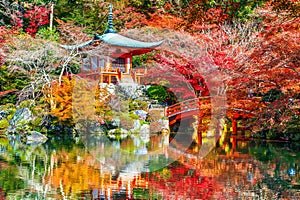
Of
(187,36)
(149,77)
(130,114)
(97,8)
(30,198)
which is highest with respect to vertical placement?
(97,8)

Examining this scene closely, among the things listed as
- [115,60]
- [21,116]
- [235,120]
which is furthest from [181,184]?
[115,60]

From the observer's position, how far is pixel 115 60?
805 inches

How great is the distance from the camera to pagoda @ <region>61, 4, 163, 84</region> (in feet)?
63.7

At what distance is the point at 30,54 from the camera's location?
16906 mm

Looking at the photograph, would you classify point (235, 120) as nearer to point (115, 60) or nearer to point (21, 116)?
point (115, 60)

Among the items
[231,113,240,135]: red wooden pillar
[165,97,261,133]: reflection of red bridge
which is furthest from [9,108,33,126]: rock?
[231,113,240,135]: red wooden pillar

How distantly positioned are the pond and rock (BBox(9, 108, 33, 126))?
206 cm

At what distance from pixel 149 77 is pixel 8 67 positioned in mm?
5831

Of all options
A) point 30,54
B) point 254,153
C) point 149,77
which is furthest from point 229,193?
point 149,77

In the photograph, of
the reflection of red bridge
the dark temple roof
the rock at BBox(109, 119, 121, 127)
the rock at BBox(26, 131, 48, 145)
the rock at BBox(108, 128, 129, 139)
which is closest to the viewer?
the rock at BBox(26, 131, 48, 145)

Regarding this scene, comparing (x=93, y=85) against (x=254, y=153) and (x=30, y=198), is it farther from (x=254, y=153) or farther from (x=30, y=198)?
(x=30, y=198)

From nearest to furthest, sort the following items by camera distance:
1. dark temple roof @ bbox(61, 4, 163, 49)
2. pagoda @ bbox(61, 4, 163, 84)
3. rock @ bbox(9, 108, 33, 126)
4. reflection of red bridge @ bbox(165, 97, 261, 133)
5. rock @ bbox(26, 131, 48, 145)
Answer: rock @ bbox(26, 131, 48, 145)
reflection of red bridge @ bbox(165, 97, 261, 133)
rock @ bbox(9, 108, 33, 126)
dark temple roof @ bbox(61, 4, 163, 49)
pagoda @ bbox(61, 4, 163, 84)

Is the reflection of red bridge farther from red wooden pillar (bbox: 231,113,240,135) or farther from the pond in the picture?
the pond

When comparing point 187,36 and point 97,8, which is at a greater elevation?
point 97,8
